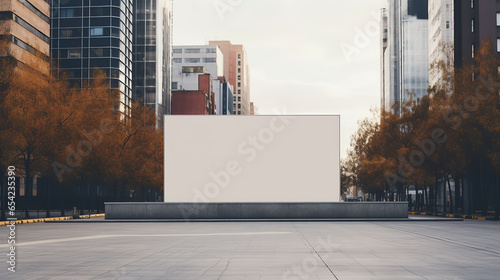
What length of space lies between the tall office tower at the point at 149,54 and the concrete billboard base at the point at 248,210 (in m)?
77.9

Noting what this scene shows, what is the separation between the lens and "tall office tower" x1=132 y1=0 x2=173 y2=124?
124m

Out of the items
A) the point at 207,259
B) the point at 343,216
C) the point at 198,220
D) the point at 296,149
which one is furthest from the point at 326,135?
the point at 207,259

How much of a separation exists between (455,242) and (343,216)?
21680mm

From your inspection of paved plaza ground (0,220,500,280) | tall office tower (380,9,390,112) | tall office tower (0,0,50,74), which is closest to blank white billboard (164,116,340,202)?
paved plaza ground (0,220,500,280)

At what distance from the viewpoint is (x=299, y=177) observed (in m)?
45.8

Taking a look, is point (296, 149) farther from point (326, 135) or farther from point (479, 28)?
point (479, 28)

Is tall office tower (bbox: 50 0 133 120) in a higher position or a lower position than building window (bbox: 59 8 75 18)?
lower

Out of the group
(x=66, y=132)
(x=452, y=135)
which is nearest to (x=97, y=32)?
(x=66, y=132)

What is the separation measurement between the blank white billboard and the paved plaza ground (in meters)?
19.3

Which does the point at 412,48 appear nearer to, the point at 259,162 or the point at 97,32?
the point at 97,32

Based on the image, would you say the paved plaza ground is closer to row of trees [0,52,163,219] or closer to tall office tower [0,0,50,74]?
row of trees [0,52,163,219]

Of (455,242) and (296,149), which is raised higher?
(296,149)

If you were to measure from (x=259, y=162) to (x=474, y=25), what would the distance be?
37.4 m

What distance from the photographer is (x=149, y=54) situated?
125 meters
